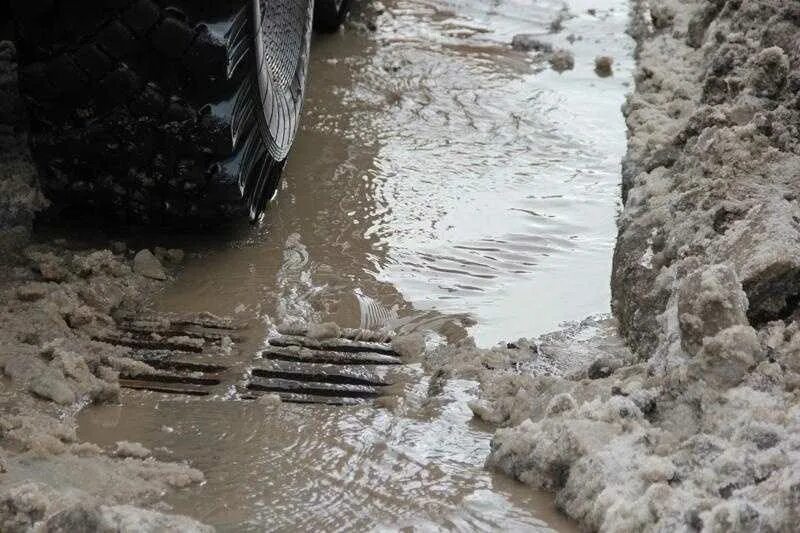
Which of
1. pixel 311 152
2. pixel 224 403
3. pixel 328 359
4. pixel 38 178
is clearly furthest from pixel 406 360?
pixel 311 152

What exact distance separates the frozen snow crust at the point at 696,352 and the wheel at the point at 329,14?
6.23 feet

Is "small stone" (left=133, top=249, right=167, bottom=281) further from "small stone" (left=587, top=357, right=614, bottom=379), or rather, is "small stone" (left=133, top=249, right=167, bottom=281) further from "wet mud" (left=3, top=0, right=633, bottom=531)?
"small stone" (left=587, top=357, right=614, bottom=379)

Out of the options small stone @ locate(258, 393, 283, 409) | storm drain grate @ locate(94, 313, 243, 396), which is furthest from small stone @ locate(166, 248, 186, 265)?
small stone @ locate(258, 393, 283, 409)

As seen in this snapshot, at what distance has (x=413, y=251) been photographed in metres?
3.56

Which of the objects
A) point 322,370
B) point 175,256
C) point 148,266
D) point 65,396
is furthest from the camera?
point 175,256

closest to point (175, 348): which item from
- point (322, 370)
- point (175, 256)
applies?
point (322, 370)

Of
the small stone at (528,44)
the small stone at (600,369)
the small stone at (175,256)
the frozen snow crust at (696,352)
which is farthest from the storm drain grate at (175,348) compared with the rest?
the small stone at (528,44)

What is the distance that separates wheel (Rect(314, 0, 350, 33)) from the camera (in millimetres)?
5199

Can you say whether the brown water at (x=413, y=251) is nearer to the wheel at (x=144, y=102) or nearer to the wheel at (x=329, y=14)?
the wheel at (x=329, y=14)

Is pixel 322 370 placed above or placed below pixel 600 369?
below

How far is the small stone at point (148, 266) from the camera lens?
324cm

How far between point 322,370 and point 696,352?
2.99 ft

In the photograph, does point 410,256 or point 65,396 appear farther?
point 410,256

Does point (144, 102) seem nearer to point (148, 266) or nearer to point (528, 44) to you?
point (148, 266)
